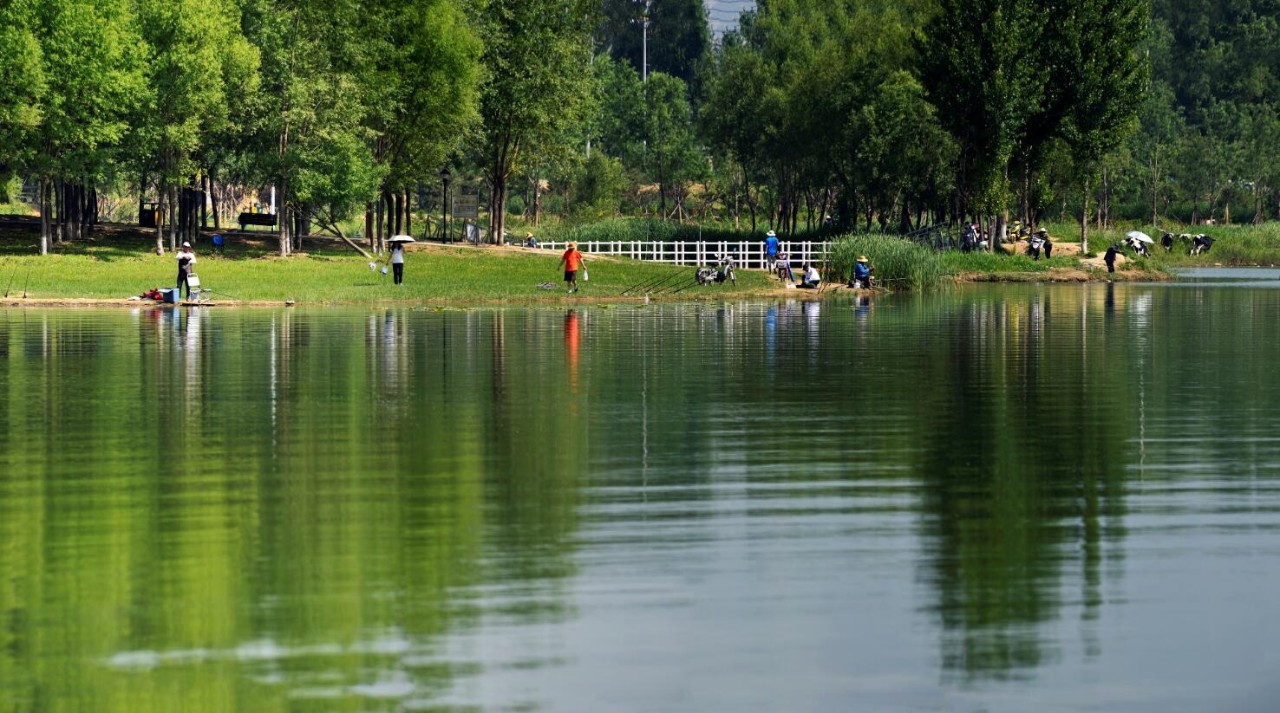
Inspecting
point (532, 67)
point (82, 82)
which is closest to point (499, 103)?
point (532, 67)

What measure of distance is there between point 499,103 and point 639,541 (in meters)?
76.8

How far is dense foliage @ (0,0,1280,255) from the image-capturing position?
72.1m

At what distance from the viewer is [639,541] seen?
47.4 ft

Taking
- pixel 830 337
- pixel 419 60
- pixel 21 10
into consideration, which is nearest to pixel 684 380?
pixel 830 337

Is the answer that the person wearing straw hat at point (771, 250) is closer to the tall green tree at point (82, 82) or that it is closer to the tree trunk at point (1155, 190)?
the tall green tree at point (82, 82)

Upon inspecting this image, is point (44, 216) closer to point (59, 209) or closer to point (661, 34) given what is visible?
point (59, 209)

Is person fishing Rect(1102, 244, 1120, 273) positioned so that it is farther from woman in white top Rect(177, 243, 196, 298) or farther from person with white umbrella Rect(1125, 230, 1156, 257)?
woman in white top Rect(177, 243, 196, 298)

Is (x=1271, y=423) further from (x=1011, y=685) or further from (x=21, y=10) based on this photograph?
(x=21, y=10)

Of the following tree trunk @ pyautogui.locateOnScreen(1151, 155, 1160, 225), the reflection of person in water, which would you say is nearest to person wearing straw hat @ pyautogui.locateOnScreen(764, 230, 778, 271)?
the reflection of person in water

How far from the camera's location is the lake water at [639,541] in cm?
1052

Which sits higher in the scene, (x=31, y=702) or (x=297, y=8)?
(x=297, y=8)

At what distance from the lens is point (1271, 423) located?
22812 millimetres

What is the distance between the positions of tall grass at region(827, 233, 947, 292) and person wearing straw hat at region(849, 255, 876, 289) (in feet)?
5.02

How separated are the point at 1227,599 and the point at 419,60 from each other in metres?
72.8
